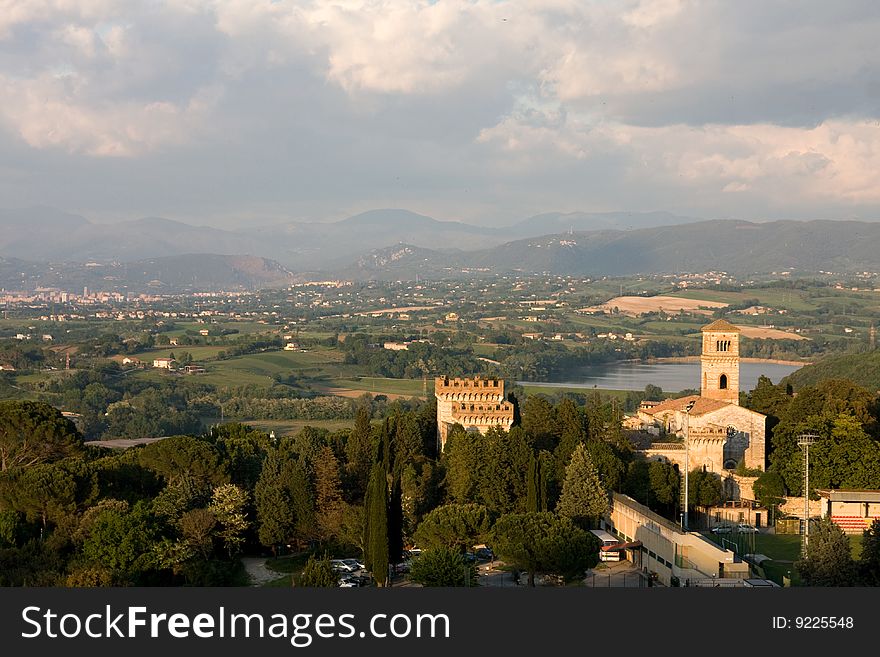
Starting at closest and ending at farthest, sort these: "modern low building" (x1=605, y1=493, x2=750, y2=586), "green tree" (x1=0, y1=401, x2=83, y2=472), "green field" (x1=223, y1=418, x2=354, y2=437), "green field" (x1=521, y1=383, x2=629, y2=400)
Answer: "modern low building" (x1=605, y1=493, x2=750, y2=586)
"green tree" (x1=0, y1=401, x2=83, y2=472)
"green field" (x1=223, y1=418, x2=354, y2=437)
"green field" (x1=521, y1=383, x2=629, y2=400)

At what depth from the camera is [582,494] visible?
3891 cm

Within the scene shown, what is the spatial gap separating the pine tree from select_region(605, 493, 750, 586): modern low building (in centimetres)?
282

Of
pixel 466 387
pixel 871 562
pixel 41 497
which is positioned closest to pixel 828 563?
pixel 871 562

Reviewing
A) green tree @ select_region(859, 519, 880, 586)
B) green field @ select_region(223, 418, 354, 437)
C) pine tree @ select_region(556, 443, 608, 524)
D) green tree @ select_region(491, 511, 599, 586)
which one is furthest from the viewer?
green field @ select_region(223, 418, 354, 437)

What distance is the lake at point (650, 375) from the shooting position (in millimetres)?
105625

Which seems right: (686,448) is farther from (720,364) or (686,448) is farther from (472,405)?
(720,364)

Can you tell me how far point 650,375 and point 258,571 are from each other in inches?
3488

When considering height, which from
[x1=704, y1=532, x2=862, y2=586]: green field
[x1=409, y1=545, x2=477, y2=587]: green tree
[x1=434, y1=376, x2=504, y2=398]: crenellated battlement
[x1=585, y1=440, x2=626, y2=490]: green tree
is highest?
[x1=434, y1=376, x2=504, y2=398]: crenellated battlement

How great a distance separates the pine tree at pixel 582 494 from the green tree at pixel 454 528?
3.53 m

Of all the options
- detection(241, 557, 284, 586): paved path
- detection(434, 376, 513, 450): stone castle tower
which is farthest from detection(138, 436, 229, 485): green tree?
detection(434, 376, 513, 450): stone castle tower

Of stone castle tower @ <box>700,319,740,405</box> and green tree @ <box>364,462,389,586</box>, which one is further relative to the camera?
stone castle tower @ <box>700,319,740,405</box>

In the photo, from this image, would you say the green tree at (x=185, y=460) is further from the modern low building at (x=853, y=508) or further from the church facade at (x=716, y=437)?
the modern low building at (x=853, y=508)

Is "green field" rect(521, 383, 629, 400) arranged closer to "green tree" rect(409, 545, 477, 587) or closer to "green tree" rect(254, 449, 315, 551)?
"green tree" rect(254, 449, 315, 551)

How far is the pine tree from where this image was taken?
127 ft
